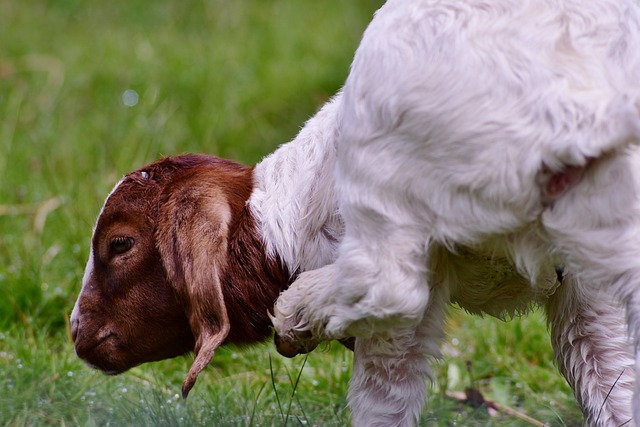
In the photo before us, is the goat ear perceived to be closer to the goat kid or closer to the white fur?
the goat kid

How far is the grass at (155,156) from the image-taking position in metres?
3.94

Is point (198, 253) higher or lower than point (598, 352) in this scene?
higher

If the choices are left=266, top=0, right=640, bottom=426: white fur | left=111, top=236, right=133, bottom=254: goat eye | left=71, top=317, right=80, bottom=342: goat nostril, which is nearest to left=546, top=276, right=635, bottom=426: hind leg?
left=266, top=0, right=640, bottom=426: white fur

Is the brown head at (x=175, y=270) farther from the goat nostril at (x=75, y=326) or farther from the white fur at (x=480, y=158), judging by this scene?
the white fur at (x=480, y=158)

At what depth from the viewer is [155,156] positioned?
20.0ft

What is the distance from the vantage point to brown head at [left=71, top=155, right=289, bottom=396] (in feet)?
10.7

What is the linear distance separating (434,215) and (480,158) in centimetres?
19

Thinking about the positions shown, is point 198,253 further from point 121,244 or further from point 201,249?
point 121,244

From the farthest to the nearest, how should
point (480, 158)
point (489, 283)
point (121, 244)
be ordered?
1. point (121, 244)
2. point (489, 283)
3. point (480, 158)

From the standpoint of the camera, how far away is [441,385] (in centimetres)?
420

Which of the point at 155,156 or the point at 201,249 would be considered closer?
the point at 201,249

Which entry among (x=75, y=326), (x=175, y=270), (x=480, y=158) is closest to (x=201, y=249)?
(x=175, y=270)

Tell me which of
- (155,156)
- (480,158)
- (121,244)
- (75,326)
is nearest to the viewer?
(480,158)

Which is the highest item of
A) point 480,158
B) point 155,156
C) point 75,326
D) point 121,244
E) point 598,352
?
point 480,158
